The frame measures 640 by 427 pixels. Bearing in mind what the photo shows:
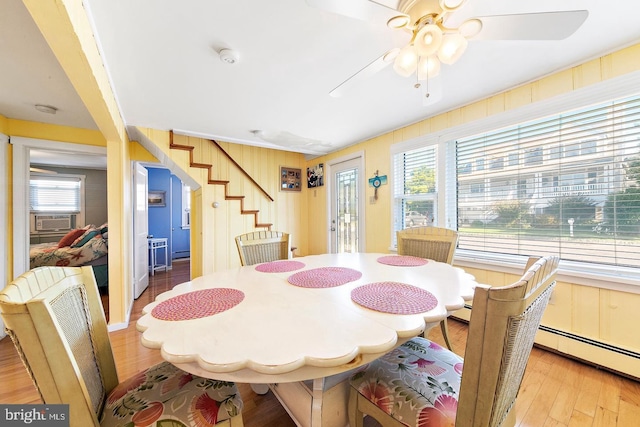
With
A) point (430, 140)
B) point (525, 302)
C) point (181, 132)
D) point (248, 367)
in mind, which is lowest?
point (248, 367)

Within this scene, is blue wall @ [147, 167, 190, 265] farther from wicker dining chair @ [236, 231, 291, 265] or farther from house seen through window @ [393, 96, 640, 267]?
house seen through window @ [393, 96, 640, 267]

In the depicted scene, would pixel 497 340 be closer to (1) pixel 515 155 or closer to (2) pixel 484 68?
(2) pixel 484 68

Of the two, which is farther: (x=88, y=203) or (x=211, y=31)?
(x=88, y=203)

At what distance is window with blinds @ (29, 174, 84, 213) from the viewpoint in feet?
12.9

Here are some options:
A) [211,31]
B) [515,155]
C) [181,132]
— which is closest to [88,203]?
[181,132]

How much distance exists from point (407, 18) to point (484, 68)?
116 cm

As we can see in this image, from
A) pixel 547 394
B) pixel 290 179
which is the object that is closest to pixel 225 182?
pixel 290 179

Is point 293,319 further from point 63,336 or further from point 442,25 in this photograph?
point 442,25

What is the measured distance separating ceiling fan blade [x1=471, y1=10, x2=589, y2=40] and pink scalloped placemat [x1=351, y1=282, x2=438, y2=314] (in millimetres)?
1155

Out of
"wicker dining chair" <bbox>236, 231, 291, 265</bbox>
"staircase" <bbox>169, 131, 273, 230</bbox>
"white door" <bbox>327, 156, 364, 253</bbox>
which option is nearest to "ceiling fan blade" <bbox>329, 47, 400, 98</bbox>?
"wicker dining chair" <bbox>236, 231, 291, 265</bbox>

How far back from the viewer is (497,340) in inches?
22.1

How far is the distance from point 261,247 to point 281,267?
493 millimetres

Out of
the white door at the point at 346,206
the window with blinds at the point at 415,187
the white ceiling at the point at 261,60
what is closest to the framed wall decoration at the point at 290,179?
the white door at the point at 346,206

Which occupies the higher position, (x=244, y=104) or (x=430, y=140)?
(x=244, y=104)
